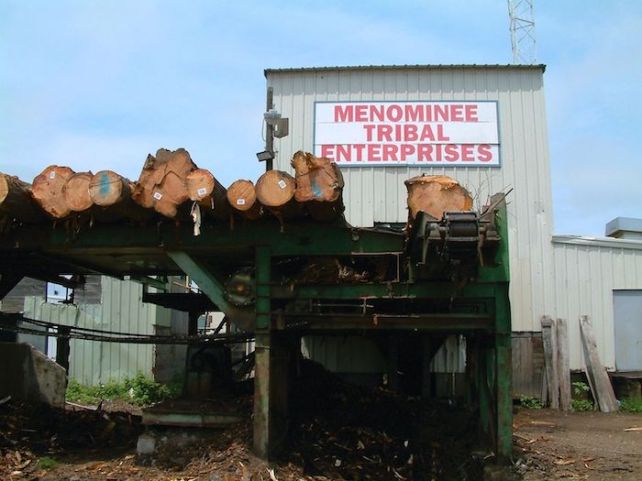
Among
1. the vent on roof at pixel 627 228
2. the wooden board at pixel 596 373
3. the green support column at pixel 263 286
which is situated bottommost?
the wooden board at pixel 596 373

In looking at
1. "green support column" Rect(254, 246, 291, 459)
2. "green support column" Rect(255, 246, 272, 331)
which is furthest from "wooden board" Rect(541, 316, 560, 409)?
"green support column" Rect(255, 246, 272, 331)

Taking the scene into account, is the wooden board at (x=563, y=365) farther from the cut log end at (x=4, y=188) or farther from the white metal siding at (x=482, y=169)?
the cut log end at (x=4, y=188)

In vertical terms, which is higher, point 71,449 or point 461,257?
point 461,257

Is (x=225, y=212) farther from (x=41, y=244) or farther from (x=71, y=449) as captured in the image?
(x=71, y=449)

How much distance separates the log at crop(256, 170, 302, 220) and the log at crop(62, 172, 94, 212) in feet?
6.21

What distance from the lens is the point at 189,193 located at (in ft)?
23.9

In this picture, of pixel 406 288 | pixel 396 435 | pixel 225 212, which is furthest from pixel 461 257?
pixel 396 435

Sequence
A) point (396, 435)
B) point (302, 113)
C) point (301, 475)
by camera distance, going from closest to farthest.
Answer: point (301, 475) < point (396, 435) < point (302, 113)

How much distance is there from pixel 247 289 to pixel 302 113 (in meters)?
7.38

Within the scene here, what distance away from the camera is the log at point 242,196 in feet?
23.9

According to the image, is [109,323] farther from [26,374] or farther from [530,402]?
[530,402]

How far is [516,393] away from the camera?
13.7 metres

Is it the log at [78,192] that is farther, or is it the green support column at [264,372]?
the green support column at [264,372]

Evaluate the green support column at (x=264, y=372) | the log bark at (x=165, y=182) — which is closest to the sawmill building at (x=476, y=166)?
the green support column at (x=264, y=372)
